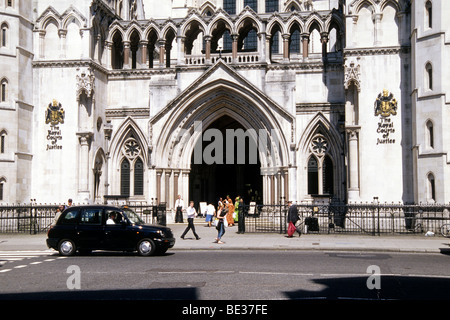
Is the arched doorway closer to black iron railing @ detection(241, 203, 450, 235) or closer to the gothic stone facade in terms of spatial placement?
the gothic stone facade

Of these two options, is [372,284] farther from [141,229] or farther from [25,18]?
[25,18]

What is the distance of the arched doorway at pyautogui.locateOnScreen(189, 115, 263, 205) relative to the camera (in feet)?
122

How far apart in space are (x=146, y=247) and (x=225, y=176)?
895 inches

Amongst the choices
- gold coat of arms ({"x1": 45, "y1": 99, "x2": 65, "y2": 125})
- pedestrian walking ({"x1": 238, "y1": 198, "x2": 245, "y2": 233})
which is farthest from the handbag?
gold coat of arms ({"x1": 45, "y1": 99, "x2": 65, "y2": 125})

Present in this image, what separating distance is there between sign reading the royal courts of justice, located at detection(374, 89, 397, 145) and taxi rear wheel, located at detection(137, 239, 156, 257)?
15356 millimetres

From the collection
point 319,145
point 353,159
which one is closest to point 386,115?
point 353,159

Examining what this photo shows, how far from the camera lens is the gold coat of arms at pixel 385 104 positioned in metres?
29.1

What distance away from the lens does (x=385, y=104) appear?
29.2 metres

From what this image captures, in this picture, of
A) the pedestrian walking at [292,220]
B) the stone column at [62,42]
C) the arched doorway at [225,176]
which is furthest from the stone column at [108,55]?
the pedestrian walking at [292,220]

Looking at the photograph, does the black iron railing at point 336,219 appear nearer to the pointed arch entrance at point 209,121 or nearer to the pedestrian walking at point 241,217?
the pedestrian walking at point 241,217

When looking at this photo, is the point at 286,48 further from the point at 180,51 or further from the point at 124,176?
the point at 124,176
